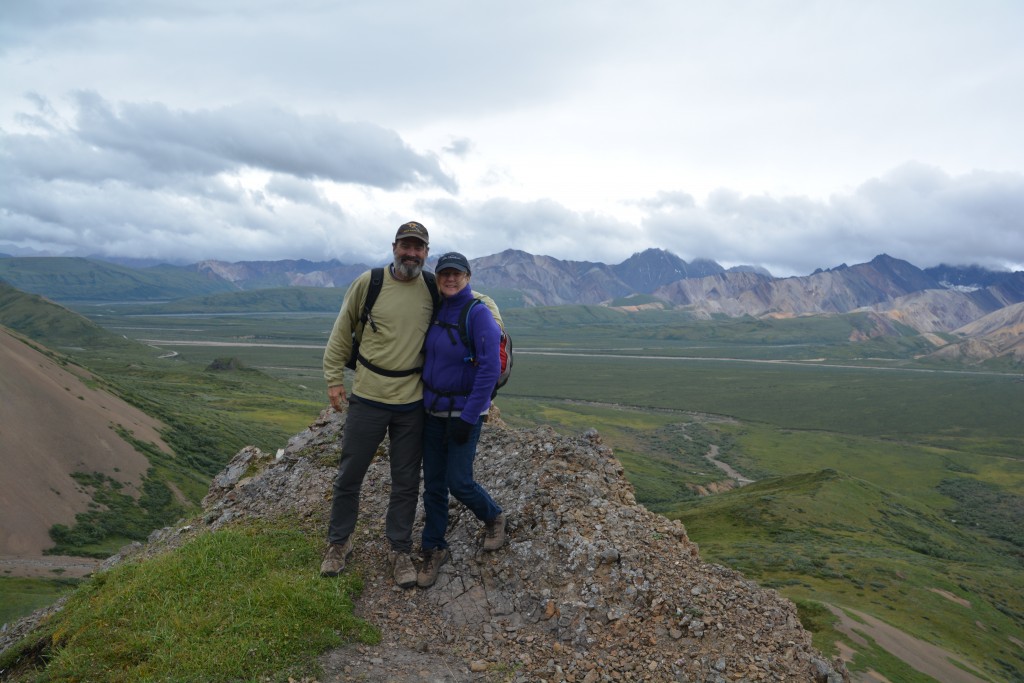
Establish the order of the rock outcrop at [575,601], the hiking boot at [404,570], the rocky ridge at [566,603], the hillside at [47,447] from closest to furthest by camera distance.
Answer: the rocky ridge at [566,603] → the rock outcrop at [575,601] → the hiking boot at [404,570] → the hillside at [47,447]

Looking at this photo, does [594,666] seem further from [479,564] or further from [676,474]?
[676,474]

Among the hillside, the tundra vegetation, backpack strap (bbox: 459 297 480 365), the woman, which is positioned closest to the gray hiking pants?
the woman

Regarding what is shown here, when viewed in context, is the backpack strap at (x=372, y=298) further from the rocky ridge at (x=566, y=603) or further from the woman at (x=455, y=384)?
the rocky ridge at (x=566, y=603)

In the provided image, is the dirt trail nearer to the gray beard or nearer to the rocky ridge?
the rocky ridge

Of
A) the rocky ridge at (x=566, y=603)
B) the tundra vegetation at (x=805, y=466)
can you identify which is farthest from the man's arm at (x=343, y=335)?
the tundra vegetation at (x=805, y=466)

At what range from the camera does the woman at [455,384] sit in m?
7.84

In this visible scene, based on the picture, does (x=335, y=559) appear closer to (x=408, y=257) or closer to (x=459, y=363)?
(x=459, y=363)

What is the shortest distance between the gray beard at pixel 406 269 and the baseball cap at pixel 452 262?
317 mm

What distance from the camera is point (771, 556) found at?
109ft

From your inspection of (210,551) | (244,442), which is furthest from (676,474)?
(210,551)

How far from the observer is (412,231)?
7.99 metres

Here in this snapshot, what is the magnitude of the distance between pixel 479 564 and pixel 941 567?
40883 millimetres

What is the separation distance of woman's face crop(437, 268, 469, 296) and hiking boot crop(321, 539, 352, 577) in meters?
4.22

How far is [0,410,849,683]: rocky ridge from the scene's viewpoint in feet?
24.4
